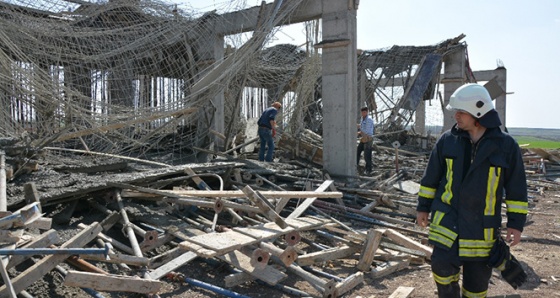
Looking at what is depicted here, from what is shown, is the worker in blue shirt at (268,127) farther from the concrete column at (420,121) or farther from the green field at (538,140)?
the concrete column at (420,121)

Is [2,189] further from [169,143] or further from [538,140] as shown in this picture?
[538,140]

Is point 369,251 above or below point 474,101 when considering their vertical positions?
below

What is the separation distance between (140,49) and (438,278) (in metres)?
8.67

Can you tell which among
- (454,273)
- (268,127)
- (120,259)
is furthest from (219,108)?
(454,273)

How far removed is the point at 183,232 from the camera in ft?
16.6

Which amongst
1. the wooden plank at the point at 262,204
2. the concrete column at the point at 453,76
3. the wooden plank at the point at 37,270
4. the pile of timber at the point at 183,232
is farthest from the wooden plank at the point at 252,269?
the concrete column at the point at 453,76

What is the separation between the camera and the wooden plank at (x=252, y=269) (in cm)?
420

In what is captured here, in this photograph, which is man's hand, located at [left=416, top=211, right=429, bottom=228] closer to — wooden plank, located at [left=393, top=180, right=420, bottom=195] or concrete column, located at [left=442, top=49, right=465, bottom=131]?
wooden plank, located at [left=393, top=180, right=420, bottom=195]

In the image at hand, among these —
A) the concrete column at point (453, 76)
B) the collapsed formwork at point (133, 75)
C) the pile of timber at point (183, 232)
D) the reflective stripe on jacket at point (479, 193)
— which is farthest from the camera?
the concrete column at point (453, 76)

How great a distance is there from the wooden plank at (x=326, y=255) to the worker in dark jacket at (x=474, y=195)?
1.63 meters

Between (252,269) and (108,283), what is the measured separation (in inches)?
50.3

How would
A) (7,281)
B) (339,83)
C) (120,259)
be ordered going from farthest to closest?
(339,83) → (120,259) → (7,281)

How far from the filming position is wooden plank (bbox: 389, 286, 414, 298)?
4.03m

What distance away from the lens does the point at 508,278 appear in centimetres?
320
